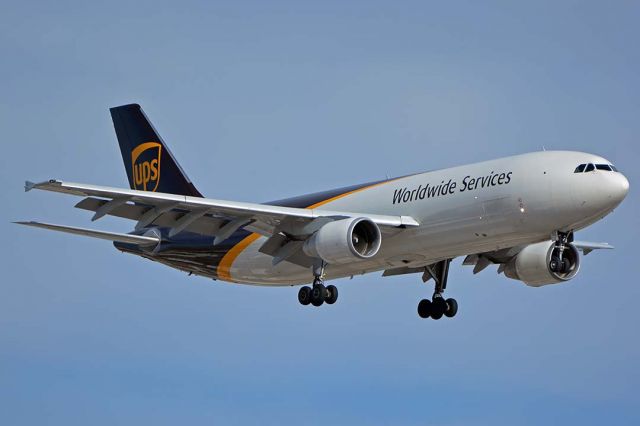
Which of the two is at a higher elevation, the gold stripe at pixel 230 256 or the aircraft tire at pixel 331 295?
the gold stripe at pixel 230 256

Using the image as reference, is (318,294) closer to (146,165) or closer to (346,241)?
(346,241)

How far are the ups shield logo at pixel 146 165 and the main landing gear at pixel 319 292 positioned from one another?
10.8 m

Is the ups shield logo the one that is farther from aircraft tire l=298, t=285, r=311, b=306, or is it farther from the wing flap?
aircraft tire l=298, t=285, r=311, b=306

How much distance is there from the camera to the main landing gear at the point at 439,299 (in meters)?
51.6

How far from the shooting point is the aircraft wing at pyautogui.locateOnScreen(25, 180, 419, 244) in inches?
1738

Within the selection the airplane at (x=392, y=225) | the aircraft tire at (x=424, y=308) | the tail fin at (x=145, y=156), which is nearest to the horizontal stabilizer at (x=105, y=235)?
the airplane at (x=392, y=225)

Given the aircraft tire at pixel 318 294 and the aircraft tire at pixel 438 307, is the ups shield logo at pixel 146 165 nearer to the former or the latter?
the aircraft tire at pixel 318 294

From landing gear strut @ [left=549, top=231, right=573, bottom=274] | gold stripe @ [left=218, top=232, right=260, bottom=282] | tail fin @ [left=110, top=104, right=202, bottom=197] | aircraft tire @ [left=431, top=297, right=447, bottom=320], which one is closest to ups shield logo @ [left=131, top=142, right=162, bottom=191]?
tail fin @ [left=110, top=104, right=202, bottom=197]

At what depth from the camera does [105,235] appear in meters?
49.2

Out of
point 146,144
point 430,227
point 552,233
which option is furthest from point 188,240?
point 552,233

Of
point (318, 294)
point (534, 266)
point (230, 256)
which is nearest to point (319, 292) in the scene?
point (318, 294)

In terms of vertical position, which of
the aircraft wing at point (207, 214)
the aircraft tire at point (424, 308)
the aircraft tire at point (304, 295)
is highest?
the aircraft wing at point (207, 214)

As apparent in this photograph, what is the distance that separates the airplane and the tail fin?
9.55 ft

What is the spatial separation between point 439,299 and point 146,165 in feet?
44.4
